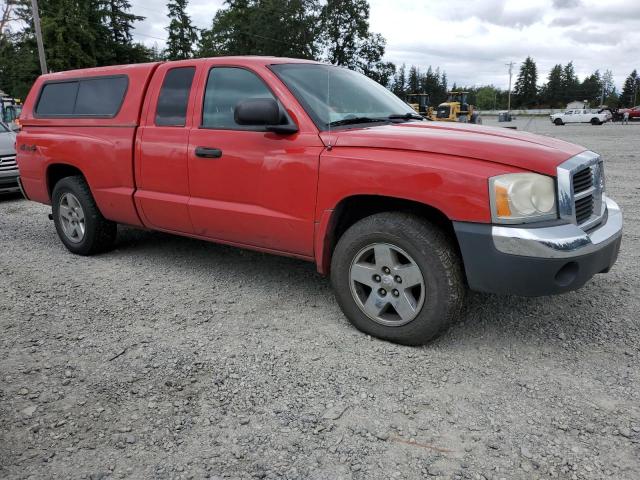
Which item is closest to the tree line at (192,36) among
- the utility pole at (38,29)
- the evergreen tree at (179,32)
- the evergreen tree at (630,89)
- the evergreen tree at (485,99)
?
the evergreen tree at (179,32)

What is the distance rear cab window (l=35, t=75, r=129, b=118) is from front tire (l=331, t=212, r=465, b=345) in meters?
2.72

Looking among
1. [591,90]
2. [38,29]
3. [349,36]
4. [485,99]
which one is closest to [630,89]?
[591,90]

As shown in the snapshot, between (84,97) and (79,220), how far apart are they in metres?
1.21

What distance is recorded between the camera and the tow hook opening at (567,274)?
2.81 metres

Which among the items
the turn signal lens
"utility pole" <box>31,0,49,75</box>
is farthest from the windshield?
"utility pole" <box>31,0,49,75</box>

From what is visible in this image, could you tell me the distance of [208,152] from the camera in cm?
389

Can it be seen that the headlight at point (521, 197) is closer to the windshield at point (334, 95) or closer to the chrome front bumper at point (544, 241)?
the chrome front bumper at point (544, 241)

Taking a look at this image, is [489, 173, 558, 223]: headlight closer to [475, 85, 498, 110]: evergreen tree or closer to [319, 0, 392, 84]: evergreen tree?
[319, 0, 392, 84]: evergreen tree

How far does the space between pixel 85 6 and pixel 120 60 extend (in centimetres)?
571

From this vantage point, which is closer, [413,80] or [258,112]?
[258,112]

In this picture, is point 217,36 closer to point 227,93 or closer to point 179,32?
point 179,32

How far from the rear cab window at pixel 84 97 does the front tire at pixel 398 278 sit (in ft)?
8.94

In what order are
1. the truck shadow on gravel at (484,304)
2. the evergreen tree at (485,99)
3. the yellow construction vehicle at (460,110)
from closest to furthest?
1. the truck shadow on gravel at (484,304)
2. the yellow construction vehicle at (460,110)
3. the evergreen tree at (485,99)

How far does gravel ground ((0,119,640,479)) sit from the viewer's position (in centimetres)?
226
